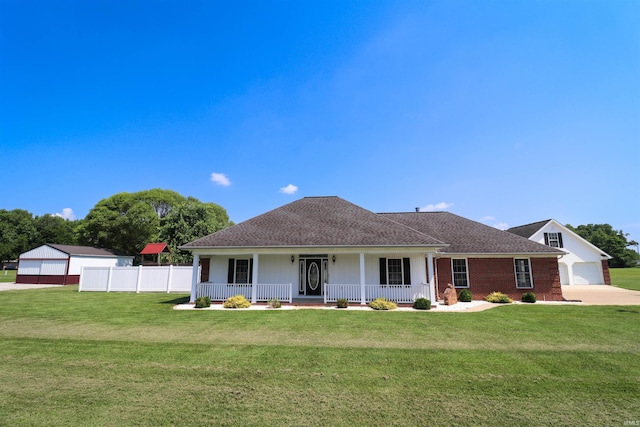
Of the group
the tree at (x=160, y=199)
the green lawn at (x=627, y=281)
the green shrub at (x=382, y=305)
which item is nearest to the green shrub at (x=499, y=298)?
the green shrub at (x=382, y=305)

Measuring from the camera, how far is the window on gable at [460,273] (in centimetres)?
1659

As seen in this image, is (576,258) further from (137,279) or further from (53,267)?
(53,267)

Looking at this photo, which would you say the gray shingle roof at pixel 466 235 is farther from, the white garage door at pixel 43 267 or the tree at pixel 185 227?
the white garage door at pixel 43 267

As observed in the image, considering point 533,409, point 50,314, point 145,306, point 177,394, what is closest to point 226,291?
point 145,306

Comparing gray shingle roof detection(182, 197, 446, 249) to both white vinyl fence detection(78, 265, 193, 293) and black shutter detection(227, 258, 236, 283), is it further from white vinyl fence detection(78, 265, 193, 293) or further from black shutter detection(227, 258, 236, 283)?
white vinyl fence detection(78, 265, 193, 293)

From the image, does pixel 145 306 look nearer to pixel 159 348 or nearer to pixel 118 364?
pixel 159 348

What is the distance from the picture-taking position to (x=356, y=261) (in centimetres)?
1569

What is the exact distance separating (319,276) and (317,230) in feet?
8.47

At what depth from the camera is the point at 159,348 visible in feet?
23.4

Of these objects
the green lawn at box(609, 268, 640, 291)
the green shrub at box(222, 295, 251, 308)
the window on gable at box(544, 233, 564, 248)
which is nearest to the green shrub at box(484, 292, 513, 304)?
the green shrub at box(222, 295, 251, 308)

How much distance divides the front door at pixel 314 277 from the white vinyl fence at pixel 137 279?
1058 cm

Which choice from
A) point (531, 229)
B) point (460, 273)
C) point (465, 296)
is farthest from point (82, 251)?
point (531, 229)

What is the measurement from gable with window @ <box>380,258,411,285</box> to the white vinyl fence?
47.2 feet

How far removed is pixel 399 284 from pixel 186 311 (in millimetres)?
10192
